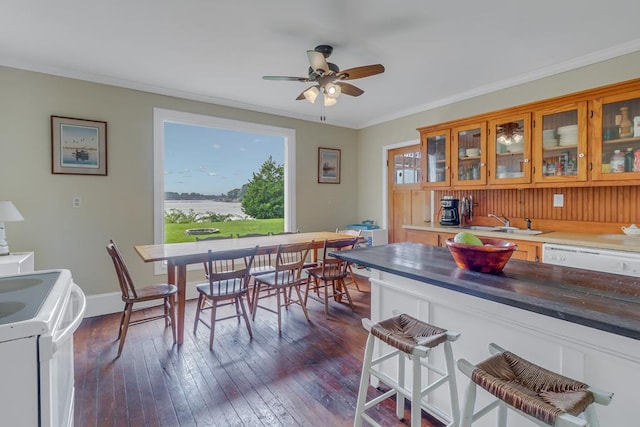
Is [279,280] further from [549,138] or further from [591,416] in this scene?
[549,138]

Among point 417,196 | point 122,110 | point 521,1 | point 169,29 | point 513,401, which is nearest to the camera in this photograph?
point 513,401

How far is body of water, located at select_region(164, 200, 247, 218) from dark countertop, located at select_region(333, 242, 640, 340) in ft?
9.99

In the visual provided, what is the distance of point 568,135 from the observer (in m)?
2.90

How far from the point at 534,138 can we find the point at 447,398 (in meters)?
2.71

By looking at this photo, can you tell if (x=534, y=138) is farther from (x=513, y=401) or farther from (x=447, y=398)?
(x=513, y=401)

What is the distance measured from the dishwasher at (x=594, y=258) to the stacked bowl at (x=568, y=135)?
0.99 meters

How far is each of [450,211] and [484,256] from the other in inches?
100

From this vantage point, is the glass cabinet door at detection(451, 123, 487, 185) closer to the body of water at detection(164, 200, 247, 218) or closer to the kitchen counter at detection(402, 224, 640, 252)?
the kitchen counter at detection(402, 224, 640, 252)

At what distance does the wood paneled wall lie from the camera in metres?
2.79

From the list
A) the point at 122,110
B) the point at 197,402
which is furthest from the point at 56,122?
the point at 197,402

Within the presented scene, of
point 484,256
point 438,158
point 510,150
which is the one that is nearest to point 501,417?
point 484,256

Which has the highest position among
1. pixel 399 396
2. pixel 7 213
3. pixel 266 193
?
pixel 266 193

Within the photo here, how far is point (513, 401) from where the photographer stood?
93 centimetres

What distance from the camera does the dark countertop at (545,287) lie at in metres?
1.00
